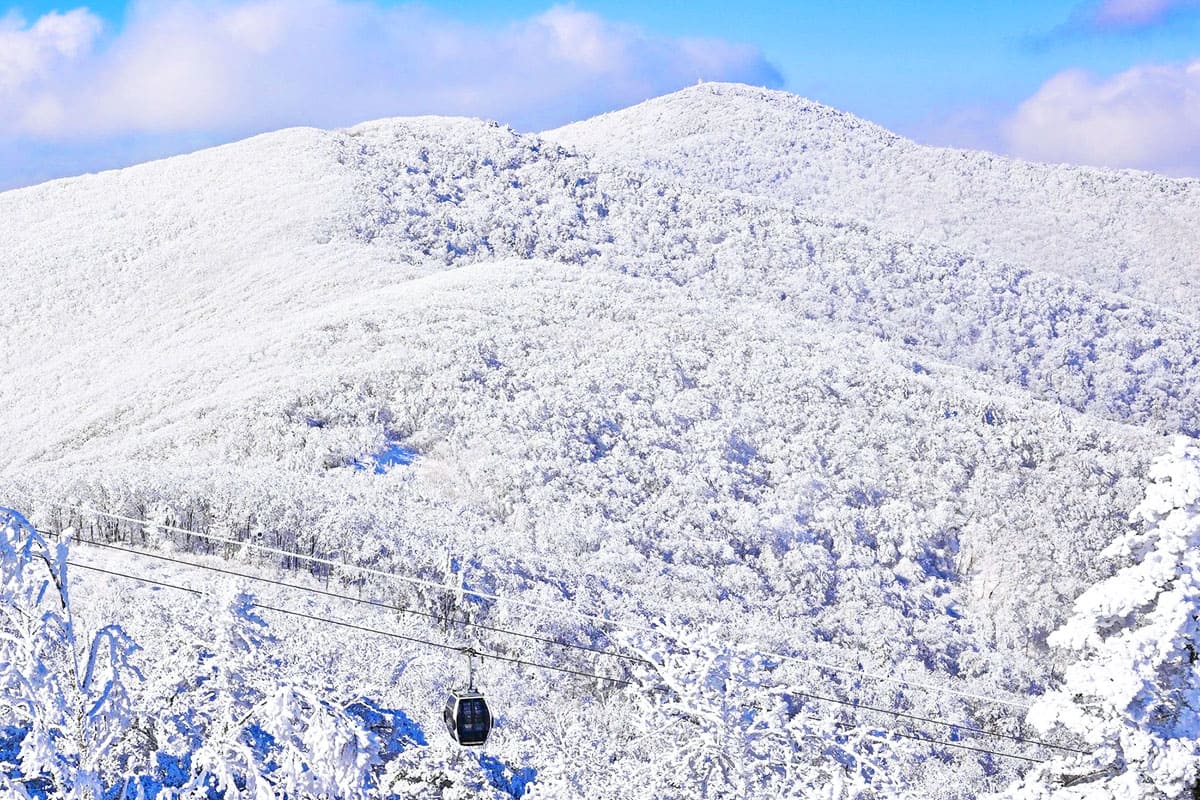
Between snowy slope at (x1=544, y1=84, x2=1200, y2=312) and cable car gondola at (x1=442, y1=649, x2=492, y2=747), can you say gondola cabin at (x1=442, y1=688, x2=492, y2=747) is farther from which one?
snowy slope at (x1=544, y1=84, x2=1200, y2=312)

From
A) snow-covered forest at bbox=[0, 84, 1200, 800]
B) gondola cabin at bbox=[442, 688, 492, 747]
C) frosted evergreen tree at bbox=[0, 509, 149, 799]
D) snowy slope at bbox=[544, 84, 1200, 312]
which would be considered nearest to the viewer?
frosted evergreen tree at bbox=[0, 509, 149, 799]

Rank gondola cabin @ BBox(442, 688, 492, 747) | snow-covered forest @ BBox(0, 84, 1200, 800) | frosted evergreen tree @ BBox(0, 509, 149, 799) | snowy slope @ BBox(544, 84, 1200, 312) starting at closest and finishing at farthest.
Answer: frosted evergreen tree @ BBox(0, 509, 149, 799)
snow-covered forest @ BBox(0, 84, 1200, 800)
gondola cabin @ BBox(442, 688, 492, 747)
snowy slope @ BBox(544, 84, 1200, 312)

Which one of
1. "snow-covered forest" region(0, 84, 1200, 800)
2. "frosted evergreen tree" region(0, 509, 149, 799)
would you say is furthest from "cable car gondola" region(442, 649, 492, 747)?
"frosted evergreen tree" region(0, 509, 149, 799)

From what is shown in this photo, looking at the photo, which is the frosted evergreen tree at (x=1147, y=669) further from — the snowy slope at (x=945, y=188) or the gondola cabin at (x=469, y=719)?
the snowy slope at (x=945, y=188)

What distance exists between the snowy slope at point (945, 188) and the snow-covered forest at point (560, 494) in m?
39.2

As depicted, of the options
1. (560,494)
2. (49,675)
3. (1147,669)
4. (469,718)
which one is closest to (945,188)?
(560,494)

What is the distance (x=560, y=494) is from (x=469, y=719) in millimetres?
31914

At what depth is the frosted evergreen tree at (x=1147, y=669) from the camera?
34.2 feet

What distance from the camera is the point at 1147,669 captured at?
10391 millimetres

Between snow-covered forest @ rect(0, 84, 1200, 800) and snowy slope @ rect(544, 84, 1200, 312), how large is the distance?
39.2m

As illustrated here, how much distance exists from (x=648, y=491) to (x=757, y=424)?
11.1 m

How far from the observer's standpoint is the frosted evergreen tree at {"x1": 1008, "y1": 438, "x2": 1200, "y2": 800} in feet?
34.2

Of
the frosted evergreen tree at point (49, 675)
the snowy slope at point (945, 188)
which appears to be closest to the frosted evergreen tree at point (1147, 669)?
the frosted evergreen tree at point (49, 675)

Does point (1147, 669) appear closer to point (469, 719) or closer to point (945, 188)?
point (469, 719)
